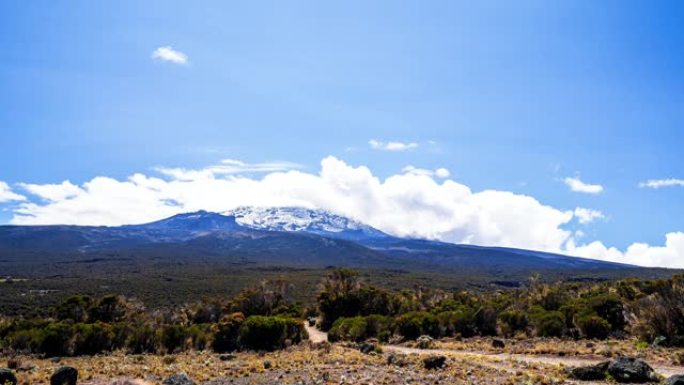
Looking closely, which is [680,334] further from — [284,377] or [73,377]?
[73,377]

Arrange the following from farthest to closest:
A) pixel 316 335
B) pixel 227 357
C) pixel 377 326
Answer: pixel 316 335, pixel 377 326, pixel 227 357

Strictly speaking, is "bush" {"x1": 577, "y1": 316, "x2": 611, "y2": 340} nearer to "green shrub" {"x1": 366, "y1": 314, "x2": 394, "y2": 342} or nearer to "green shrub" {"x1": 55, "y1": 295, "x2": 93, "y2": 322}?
"green shrub" {"x1": 366, "y1": 314, "x2": 394, "y2": 342}

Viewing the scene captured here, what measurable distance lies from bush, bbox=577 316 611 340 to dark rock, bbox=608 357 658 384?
11.7m

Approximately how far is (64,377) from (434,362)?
1216 cm

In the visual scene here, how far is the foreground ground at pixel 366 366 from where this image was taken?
16.5 metres

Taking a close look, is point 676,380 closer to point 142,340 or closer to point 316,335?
point 316,335

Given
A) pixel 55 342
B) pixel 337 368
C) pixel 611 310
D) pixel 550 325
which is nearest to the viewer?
pixel 337 368

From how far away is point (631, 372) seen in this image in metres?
14.7

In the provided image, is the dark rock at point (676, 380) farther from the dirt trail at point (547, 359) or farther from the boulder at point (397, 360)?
the boulder at point (397, 360)

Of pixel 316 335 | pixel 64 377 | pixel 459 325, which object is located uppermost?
pixel 459 325

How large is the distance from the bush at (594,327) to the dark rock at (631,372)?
38.4 feet

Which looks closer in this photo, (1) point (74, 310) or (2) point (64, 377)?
(2) point (64, 377)

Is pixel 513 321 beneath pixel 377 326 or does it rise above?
above

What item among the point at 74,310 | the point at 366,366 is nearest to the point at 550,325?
the point at 366,366
